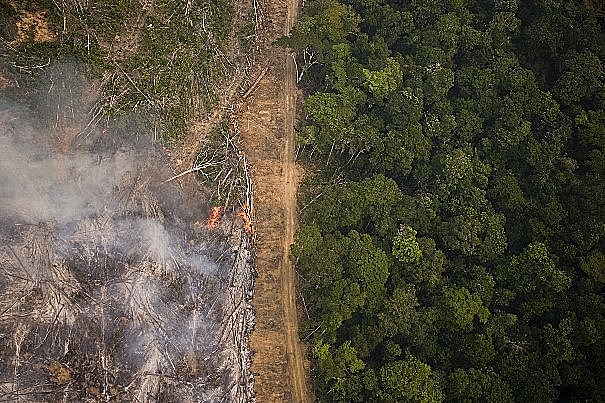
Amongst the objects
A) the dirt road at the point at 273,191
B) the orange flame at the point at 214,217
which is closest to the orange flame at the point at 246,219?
the dirt road at the point at 273,191

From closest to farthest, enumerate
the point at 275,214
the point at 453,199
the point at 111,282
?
the point at 111,282 < the point at 453,199 < the point at 275,214

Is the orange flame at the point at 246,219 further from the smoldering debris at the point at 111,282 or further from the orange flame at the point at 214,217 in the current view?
the orange flame at the point at 214,217

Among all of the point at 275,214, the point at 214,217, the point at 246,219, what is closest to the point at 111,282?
the point at 214,217

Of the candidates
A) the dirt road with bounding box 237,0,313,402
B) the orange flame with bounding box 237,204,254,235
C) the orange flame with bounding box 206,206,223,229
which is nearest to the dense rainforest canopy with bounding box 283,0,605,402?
the dirt road with bounding box 237,0,313,402

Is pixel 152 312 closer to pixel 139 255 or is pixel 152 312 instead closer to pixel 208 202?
pixel 139 255

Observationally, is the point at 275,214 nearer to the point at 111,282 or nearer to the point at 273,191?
the point at 273,191

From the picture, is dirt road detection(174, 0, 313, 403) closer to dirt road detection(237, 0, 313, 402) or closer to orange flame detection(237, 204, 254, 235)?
dirt road detection(237, 0, 313, 402)

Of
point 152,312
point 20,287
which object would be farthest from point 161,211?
point 20,287
